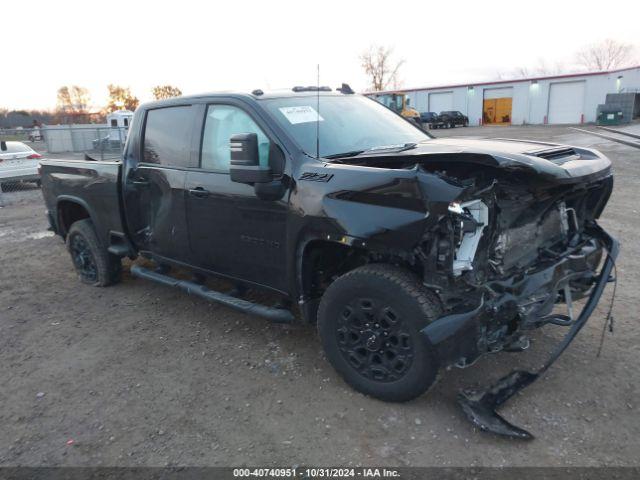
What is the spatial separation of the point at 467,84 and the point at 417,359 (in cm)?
4819

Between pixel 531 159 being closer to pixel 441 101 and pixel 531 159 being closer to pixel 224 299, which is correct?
pixel 224 299

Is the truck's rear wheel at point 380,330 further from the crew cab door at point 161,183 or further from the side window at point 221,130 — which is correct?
the crew cab door at point 161,183

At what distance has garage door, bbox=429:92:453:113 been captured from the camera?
4881cm

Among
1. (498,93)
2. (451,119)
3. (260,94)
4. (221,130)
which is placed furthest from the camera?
(498,93)

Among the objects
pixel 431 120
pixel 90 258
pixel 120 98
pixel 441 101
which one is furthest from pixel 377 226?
pixel 120 98

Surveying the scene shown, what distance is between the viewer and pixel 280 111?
12.3ft

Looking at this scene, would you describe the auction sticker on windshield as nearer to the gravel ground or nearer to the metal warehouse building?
the gravel ground

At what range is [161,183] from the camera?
4.46 m

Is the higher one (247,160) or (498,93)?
(498,93)

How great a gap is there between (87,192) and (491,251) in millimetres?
4141

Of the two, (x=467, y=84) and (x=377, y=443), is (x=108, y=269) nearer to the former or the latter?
(x=377, y=443)

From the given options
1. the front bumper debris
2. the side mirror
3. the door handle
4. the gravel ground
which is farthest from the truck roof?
the front bumper debris

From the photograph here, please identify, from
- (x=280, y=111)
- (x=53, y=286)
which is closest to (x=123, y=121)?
(x=53, y=286)

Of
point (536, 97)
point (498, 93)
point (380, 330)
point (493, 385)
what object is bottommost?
point (493, 385)
